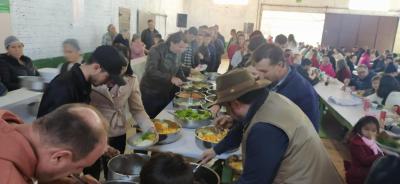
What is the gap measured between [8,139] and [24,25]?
477 cm

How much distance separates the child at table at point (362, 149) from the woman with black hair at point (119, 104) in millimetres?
1769

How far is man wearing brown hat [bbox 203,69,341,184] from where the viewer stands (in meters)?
1.47

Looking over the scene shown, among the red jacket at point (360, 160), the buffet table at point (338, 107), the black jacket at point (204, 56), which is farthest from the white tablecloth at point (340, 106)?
the black jacket at point (204, 56)

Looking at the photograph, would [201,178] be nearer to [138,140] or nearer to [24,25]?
[138,140]

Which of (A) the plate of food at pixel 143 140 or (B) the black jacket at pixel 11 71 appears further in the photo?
(B) the black jacket at pixel 11 71

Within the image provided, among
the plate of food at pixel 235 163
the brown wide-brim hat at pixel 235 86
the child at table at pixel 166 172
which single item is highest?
the brown wide-brim hat at pixel 235 86

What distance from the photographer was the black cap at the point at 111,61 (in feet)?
6.32

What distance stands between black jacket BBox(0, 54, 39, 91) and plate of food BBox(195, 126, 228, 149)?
8.32 feet

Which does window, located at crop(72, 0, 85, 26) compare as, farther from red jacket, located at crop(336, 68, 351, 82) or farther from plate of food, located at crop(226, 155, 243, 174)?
red jacket, located at crop(336, 68, 351, 82)

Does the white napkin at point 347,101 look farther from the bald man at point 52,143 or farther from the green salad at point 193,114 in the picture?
the bald man at point 52,143

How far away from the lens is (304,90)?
242cm

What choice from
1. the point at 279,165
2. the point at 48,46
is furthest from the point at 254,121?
the point at 48,46

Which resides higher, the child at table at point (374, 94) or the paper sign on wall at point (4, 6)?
the paper sign on wall at point (4, 6)

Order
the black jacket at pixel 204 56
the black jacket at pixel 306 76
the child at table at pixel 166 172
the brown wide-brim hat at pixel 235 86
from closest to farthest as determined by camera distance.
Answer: the child at table at pixel 166 172, the brown wide-brim hat at pixel 235 86, the black jacket at pixel 306 76, the black jacket at pixel 204 56
